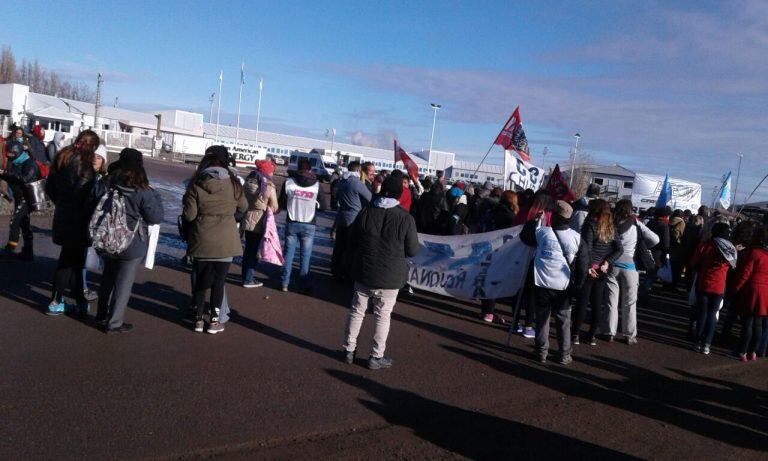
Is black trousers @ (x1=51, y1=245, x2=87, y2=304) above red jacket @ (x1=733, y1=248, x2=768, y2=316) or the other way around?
the other way around

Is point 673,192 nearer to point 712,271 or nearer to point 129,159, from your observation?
point 712,271

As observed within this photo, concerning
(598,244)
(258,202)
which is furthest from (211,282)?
(598,244)

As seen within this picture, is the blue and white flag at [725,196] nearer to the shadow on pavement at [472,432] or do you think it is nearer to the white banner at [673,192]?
the white banner at [673,192]

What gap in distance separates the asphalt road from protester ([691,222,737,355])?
469 millimetres

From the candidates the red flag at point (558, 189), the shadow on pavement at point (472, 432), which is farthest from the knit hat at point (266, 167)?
the shadow on pavement at point (472, 432)

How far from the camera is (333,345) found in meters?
7.01

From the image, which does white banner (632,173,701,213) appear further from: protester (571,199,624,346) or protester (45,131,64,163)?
protester (45,131,64,163)

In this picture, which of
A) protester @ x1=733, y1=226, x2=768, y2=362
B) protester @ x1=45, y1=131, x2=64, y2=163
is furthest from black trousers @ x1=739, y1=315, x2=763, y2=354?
protester @ x1=45, y1=131, x2=64, y2=163

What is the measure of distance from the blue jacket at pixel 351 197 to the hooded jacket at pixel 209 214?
3.13 m

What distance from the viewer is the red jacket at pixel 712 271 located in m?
8.34

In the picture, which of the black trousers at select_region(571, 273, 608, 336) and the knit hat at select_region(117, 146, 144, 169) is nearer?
the knit hat at select_region(117, 146, 144, 169)

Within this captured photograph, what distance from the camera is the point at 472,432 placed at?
509 cm

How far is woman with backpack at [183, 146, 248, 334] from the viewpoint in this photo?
662 cm

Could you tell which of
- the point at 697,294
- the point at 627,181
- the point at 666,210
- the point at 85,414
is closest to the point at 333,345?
the point at 85,414
